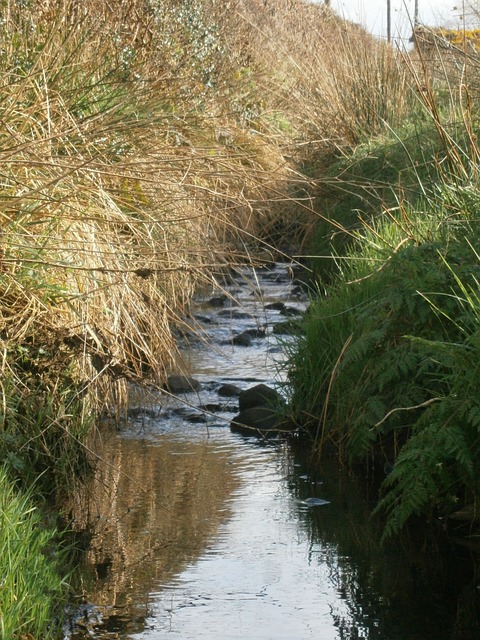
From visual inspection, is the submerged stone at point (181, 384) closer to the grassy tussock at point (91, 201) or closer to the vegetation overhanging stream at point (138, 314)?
the vegetation overhanging stream at point (138, 314)

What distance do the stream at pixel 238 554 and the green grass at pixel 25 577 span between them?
143 millimetres

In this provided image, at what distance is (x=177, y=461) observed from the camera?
5.33m

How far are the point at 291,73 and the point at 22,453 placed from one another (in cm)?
927

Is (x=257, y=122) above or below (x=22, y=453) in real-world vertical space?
above

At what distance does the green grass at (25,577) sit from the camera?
3145 millimetres

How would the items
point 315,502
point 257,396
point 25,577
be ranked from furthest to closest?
point 257,396, point 315,502, point 25,577

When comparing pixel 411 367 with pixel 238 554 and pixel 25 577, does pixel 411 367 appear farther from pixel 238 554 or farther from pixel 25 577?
pixel 25 577

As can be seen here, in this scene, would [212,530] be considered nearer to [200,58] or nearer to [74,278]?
[74,278]

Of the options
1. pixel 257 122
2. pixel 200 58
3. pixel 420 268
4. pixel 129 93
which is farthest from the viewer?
pixel 257 122

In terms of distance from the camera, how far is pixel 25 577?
333 centimetres

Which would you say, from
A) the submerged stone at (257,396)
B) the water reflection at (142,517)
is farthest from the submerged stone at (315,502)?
the submerged stone at (257,396)

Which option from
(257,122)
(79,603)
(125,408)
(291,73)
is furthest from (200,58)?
(79,603)

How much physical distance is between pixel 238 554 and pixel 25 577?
108 centimetres

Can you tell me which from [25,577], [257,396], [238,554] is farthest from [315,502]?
[25,577]
